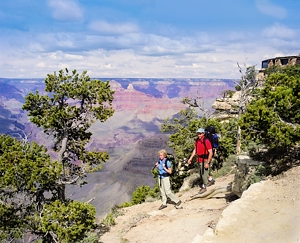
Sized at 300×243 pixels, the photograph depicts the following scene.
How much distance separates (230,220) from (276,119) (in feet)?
14.1

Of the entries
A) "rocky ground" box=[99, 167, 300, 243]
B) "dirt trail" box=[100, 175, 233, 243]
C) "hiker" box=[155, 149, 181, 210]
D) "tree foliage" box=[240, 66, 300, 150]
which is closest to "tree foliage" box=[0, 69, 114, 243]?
"dirt trail" box=[100, 175, 233, 243]

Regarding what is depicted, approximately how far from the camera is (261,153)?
1221 cm

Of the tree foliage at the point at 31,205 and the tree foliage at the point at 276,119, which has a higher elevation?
the tree foliage at the point at 276,119

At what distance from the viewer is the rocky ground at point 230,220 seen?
7129mm

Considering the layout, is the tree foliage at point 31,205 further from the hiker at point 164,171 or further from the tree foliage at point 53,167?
the hiker at point 164,171

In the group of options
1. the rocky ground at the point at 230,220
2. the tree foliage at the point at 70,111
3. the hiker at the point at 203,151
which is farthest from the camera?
the tree foliage at the point at 70,111

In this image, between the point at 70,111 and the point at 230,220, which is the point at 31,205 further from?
the point at 230,220

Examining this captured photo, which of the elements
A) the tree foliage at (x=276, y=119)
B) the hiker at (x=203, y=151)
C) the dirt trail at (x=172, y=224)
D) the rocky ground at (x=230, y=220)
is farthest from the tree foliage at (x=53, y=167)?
the tree foliage at (x=276, y=119)

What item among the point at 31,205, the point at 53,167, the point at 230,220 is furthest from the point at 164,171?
the point at 31,205

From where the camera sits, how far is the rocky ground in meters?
7.13

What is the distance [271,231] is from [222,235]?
1.11 meters

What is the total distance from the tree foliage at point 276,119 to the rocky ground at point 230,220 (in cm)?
120

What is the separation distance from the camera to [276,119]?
10414 millimetres

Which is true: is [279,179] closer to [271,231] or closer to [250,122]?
[250,122]
